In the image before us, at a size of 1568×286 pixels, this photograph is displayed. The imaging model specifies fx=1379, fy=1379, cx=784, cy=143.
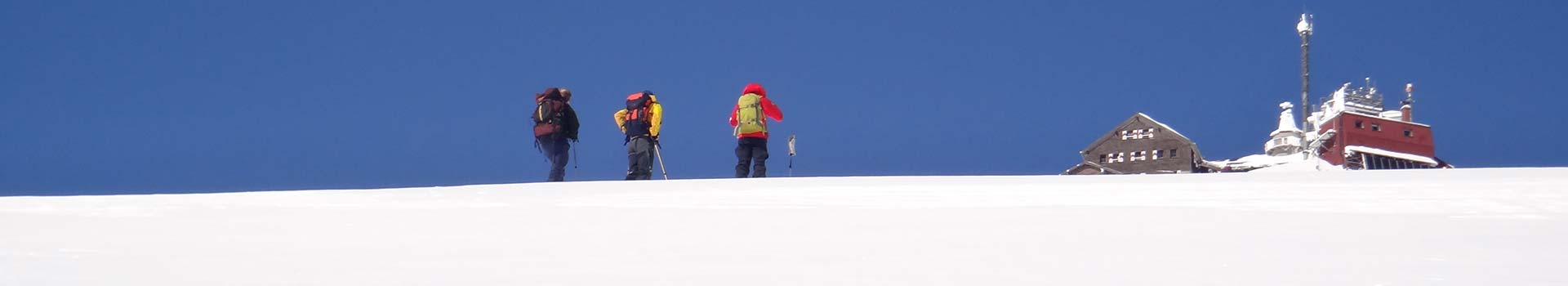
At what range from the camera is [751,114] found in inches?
583

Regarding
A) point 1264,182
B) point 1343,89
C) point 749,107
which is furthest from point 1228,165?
point 1264,182

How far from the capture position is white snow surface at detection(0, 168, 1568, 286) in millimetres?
4516

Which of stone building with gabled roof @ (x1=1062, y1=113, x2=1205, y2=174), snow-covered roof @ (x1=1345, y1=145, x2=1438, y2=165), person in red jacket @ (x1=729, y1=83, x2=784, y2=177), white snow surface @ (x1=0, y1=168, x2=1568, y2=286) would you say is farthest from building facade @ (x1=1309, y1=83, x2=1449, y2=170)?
white snow surface @ (x1=0, y1=168, x2=1568, y2=286)

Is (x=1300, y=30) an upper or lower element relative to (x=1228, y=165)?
upper

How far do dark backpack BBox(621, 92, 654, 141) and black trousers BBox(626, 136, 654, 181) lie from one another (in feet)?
0.23

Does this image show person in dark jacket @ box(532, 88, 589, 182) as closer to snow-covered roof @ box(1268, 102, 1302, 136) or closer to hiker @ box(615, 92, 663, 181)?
hiker @ box(615, 92, 663, 181)

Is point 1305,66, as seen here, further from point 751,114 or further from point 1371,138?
point 751,114

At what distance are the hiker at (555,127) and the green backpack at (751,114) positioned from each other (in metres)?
1.87

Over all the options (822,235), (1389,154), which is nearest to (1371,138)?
(1389,154)

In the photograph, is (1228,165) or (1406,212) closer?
(1406,212)

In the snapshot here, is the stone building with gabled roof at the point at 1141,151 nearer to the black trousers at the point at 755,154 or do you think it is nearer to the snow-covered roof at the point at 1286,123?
the snow-covered roof at the point at 1286,123

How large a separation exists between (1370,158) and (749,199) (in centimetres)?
4125

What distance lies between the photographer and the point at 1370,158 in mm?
44656

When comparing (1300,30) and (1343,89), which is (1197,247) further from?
(1300,30)
